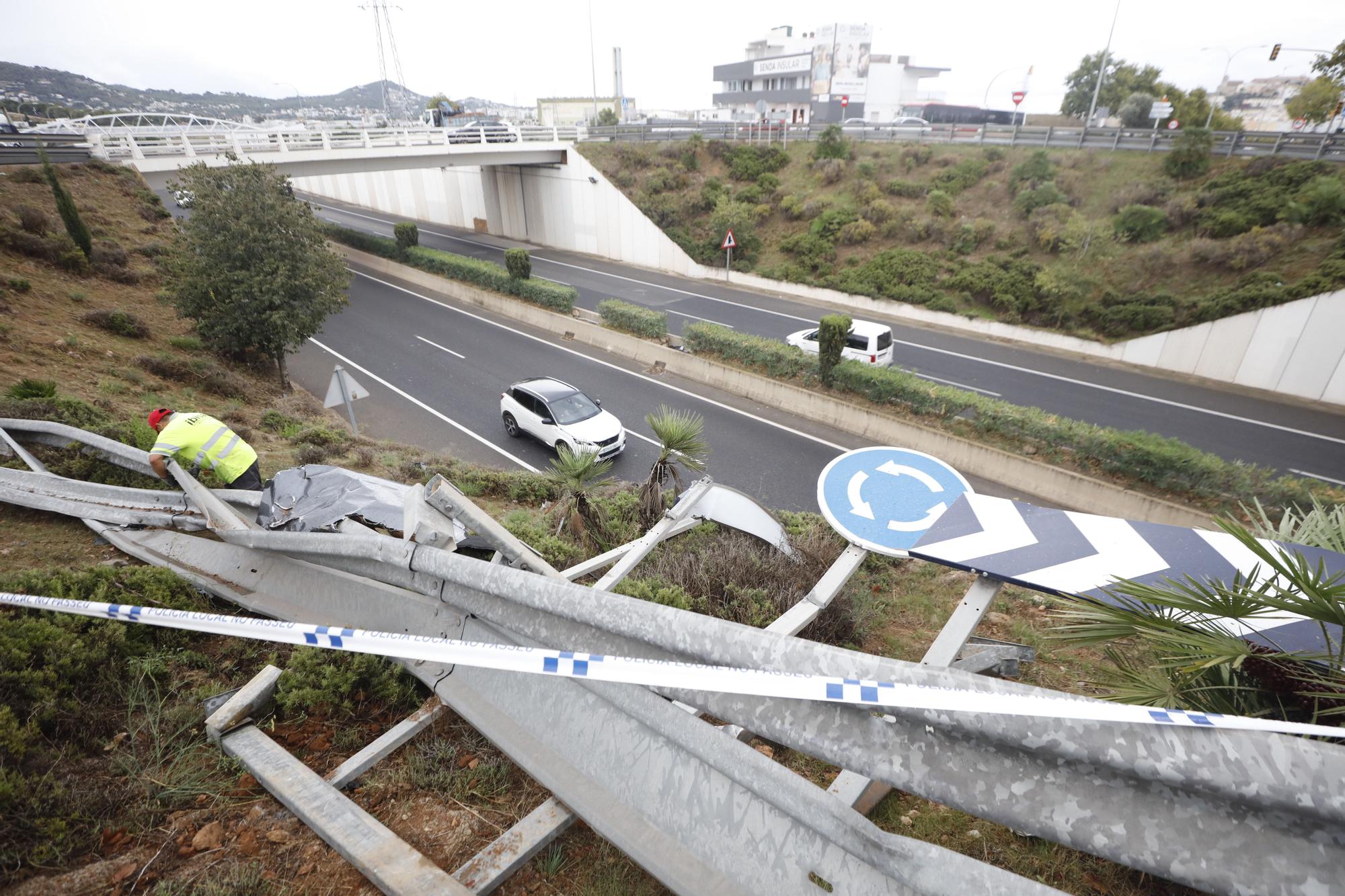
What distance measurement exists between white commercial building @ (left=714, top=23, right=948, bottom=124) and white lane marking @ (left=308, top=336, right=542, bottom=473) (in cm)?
5786

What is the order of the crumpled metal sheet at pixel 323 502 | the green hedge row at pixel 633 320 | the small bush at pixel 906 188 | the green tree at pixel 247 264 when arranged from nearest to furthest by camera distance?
the crumpled metal sheet at pixel 323 502
the green tree at pixel 247 264
the green hedge row at pixel 633 320
the small bush at pixel 906 188

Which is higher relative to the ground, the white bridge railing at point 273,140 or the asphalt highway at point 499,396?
the white bridge railing at point 273,140

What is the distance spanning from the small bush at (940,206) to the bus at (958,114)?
38776mm

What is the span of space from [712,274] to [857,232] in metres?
6.79

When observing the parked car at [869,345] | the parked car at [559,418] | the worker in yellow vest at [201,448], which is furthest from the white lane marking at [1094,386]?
the worker in yellow vest at [201,448]

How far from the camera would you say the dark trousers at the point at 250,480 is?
6.12 m

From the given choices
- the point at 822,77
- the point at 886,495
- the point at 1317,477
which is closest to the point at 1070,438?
the point at 1317,477

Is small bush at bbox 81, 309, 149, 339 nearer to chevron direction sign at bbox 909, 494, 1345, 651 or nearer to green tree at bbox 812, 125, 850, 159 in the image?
chevron direction sign at bbox 909, 494, 1345, 651

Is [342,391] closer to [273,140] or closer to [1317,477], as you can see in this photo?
[1317,477]

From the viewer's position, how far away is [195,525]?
423 cm

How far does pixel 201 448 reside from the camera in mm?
5648

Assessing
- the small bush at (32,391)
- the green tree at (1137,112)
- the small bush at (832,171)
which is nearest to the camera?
the small bush at (32,391)

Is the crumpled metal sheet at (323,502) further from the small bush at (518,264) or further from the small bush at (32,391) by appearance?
the small bush at (518,264)

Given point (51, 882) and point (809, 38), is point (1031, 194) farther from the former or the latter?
point (809, 38)
